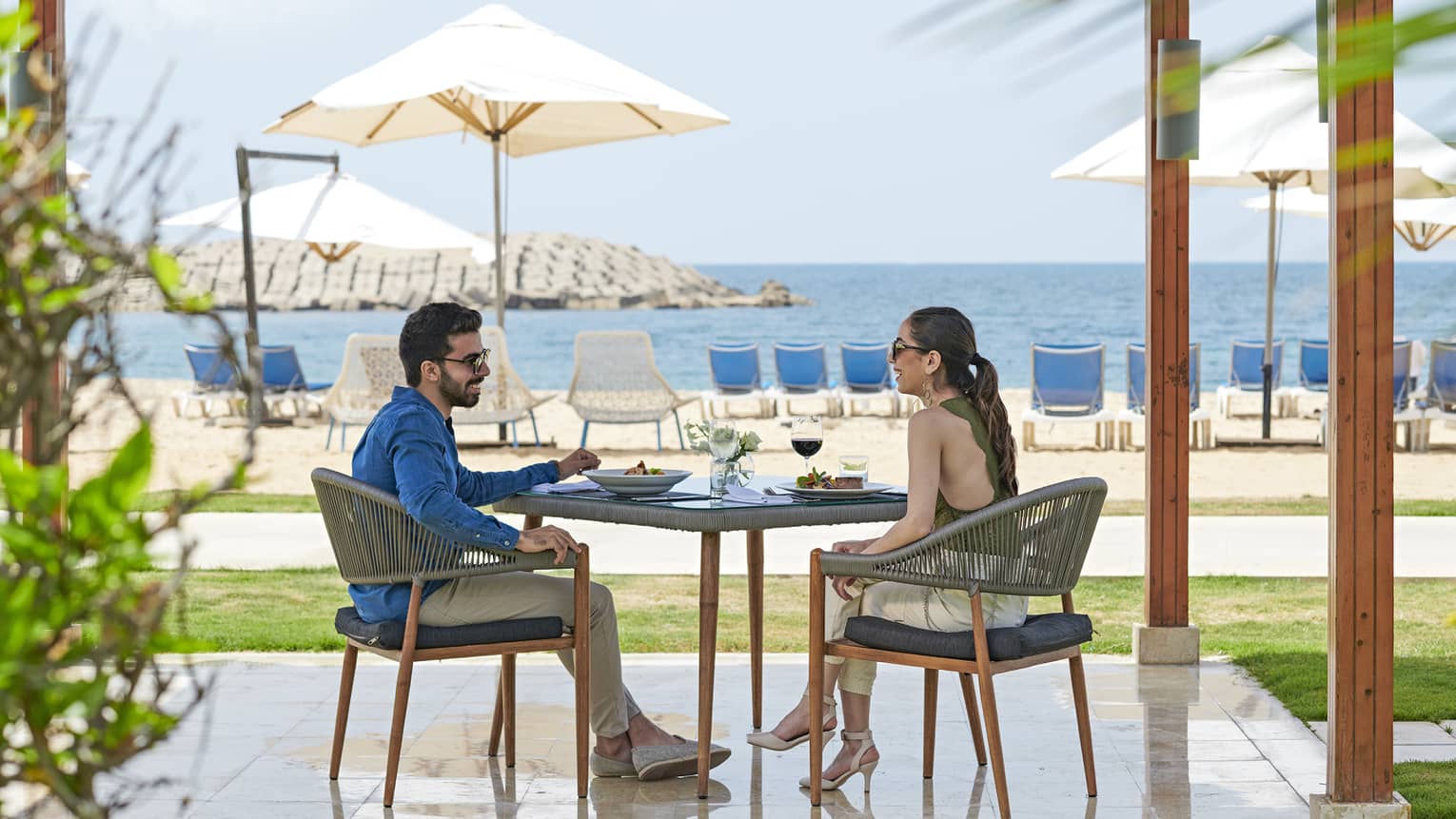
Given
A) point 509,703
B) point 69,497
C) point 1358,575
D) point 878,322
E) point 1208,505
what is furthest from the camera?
point 878,322

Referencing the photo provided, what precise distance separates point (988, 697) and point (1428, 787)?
1201 millimetres

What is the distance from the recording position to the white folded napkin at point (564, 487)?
13.6 feet

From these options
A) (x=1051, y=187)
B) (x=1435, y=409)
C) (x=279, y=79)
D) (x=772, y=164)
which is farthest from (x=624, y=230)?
(x=1435, y=409)

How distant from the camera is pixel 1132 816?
148 inches

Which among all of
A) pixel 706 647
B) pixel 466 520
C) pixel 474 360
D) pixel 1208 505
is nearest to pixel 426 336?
pixel 474 360

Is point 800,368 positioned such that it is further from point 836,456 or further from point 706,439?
point 706,439

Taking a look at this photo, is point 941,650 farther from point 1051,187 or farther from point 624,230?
point 624,230

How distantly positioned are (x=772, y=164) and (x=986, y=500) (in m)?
54.2

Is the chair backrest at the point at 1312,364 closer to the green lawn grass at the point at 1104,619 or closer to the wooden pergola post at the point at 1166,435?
the green lawn grass at the point at 1104,619

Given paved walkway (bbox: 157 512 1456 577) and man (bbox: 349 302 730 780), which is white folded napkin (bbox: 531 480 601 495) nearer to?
man (bbox: 349 302 730 780)

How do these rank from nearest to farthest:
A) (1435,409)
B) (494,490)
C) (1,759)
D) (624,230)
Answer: (1,759), (494,490), (1435,409), (624,230)

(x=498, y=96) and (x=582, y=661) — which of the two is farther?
(x=498, y=96)

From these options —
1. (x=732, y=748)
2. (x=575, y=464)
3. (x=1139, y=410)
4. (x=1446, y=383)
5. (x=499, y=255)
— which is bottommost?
(x=732, y=748)

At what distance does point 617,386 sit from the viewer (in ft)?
42.7
